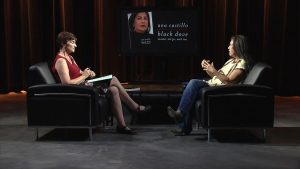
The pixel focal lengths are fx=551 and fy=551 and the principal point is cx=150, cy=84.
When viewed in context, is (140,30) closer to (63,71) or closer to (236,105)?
(63,71)

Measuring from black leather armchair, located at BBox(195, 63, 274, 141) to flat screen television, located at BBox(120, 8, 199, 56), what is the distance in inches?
78.1

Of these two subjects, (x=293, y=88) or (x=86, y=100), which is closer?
(x=86, y=100)

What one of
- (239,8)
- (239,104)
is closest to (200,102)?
(239,104)

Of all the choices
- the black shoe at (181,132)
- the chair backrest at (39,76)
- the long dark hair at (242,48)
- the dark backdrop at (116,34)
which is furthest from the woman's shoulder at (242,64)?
the dark backdrop at (116,34)

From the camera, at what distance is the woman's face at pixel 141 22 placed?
6.91 m

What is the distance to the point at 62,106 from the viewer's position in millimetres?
5121

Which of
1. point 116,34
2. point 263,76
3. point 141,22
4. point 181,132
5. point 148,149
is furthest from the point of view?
point 116,34

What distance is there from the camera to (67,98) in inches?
201

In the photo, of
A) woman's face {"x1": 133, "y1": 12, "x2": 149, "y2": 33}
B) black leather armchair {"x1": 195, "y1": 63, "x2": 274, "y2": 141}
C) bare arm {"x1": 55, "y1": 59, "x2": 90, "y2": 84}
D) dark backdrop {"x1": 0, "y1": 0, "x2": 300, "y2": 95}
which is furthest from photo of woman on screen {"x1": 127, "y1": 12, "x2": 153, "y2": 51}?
black leather armchair {"x1": 195, "y1": 63, "x2": 274, "y2": 141}

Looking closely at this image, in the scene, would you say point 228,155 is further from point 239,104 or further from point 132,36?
point 132,36

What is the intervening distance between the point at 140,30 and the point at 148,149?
2.44 metres

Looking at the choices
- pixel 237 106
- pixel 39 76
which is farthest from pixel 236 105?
pixel 39 76

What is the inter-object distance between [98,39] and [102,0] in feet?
1.94

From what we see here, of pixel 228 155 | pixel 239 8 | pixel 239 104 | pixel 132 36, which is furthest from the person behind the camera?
pixel 239 8
